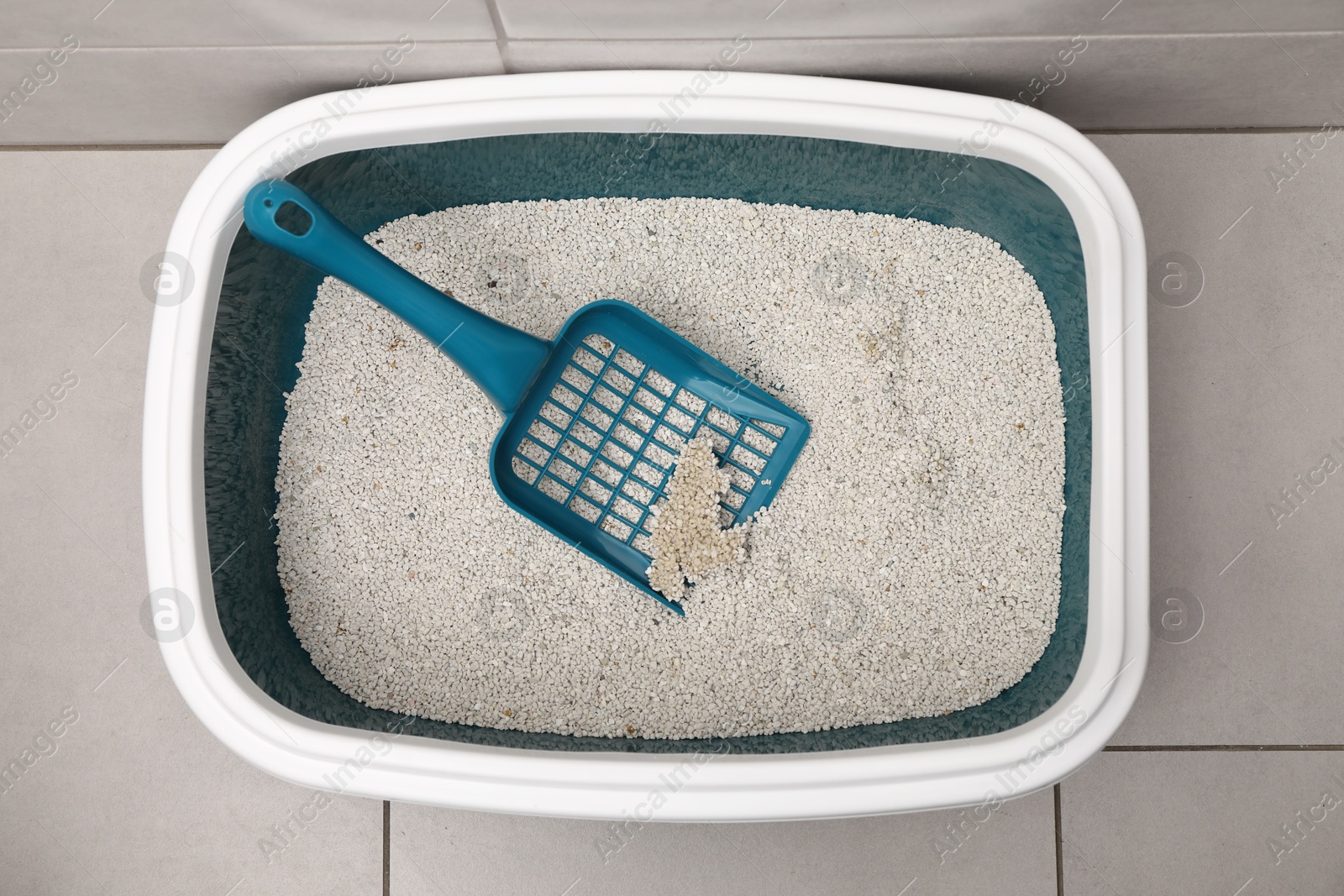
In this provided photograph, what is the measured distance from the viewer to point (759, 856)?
43.8 inches

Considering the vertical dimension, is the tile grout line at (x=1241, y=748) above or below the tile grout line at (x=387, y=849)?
above

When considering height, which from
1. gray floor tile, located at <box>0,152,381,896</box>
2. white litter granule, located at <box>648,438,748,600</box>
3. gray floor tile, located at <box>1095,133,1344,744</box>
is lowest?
gray floor tile, located at <box>0,152,381,896</box>

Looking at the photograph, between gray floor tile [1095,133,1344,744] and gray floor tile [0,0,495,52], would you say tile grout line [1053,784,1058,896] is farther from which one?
gray floor tile [0,0,495,52]

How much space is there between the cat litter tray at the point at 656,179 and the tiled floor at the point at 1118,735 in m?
0.24

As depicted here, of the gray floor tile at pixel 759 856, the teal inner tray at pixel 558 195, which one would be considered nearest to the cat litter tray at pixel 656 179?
the teal inner tray at pixel 558 195

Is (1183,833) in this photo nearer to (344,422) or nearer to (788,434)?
(788,434)

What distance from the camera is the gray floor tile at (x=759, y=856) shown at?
111 cm

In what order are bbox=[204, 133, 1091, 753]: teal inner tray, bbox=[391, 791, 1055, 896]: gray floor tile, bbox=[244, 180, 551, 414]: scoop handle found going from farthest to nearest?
bbox=[391, 791, 1055, 896]: gray floor tile → bbox=[204, 133, 1091, 753]: teal inner tray → bbox=[244, 180, 551, 414]: scoop handle

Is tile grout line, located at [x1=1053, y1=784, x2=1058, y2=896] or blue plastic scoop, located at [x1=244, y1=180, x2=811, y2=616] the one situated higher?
blue plastic scoop, located at [x1=244, y1=180, x2=811, y2=616]

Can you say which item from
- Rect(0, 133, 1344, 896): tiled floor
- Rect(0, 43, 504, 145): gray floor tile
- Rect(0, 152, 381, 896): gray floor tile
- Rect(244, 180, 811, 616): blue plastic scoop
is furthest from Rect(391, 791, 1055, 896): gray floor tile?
Rect(0, 43, 504, 145): gray floor tile

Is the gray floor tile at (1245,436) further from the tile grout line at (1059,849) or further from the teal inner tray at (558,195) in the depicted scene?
the teal inner tray at (558,195)

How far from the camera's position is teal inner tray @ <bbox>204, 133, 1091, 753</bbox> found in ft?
3.10

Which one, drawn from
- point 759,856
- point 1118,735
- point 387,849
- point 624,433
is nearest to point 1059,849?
point 1118,735

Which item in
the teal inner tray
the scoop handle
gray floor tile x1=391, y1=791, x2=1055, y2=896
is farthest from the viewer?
gray floor tile x1=391, y1=791, x2=1055, y2=896
